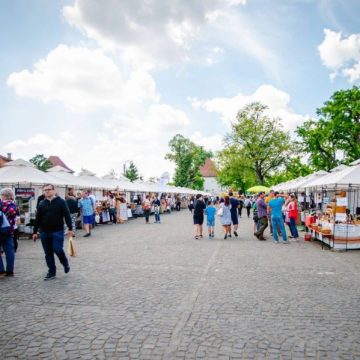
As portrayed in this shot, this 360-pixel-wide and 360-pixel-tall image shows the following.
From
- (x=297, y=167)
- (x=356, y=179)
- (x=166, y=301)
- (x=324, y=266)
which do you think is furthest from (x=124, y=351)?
(x=297, y=167)

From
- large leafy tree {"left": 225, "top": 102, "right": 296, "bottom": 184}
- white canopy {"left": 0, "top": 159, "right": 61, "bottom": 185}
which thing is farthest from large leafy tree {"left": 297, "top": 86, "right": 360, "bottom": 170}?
white canopy {"left": 0, "top": 159, "right": 61, "bottom": 185}

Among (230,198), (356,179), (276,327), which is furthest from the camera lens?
(230,198)

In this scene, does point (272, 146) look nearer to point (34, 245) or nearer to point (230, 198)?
point (230, 198)

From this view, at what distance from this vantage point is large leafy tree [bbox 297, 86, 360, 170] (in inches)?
1490

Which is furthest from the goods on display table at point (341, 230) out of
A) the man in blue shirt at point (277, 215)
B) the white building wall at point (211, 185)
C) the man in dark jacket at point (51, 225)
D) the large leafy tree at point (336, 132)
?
the white building wall at point (211, 185)

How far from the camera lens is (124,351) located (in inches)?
156

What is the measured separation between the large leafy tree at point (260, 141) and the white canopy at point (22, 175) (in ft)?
126

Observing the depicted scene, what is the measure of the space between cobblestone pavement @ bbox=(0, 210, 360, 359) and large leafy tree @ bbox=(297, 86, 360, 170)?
31.6 metres

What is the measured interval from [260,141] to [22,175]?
40.9m

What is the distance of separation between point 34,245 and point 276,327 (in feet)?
33.0

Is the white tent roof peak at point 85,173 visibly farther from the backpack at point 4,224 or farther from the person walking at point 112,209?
the backpack at point 4,224

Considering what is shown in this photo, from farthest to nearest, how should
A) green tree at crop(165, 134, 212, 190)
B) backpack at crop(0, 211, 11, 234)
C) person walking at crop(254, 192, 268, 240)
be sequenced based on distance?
1. green tree at crop(165, 134, 212, 190)
2. person walking at crop(254, 192, 268, 240)
3. backpack at crop(0, 211, 11, 234)

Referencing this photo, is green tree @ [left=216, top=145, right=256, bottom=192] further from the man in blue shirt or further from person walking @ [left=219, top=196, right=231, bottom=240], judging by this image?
the man in blue shirt

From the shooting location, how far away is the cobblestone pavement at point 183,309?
4.05 meters
